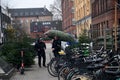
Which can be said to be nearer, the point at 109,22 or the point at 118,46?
the point at 118,46

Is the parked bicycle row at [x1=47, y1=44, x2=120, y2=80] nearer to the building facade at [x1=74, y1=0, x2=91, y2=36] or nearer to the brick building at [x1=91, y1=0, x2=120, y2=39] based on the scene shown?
the brick building at [x1=91, y1=0, x2=120, y2=39]

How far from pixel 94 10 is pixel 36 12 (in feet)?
452

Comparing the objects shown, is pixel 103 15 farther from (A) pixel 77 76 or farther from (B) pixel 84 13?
(A) pixel 77 76

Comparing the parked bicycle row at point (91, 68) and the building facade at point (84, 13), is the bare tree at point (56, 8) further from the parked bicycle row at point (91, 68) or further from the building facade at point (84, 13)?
the parked bicycle row at point (91, 68)

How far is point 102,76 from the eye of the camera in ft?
31.8

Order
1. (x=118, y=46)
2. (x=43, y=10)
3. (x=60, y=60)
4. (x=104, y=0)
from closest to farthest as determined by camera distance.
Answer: (x=60, y=60) → (x=118, y=46) → (x=104, y=0) → (x=43, y=10)

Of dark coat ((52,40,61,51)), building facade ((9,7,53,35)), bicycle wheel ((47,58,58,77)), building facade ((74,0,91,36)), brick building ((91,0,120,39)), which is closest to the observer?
bicycle wheel ((47,58,58,77))

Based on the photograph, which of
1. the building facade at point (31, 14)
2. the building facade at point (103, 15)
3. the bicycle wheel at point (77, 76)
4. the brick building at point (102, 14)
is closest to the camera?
the bicycle wheel at point (77, 76)

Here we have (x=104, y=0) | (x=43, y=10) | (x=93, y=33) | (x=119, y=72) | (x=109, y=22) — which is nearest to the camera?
(x=119, y=72)

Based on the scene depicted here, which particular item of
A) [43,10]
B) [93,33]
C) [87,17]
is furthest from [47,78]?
Result: [43,10]

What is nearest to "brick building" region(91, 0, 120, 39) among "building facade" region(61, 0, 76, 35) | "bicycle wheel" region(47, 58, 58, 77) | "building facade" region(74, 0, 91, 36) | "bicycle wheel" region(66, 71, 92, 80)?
"building facade" region(74, 0, 91, 36)

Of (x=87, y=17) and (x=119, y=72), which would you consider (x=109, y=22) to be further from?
(x=119, y=72)

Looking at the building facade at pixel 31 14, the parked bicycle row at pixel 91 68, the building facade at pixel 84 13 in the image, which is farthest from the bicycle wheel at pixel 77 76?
the building facade at pixel 31 14

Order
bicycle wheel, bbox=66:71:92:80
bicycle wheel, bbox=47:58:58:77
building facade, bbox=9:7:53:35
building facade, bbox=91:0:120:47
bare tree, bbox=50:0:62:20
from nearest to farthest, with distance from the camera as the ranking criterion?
1. bicycle wheel, bbox=66:71:92:80
2. bicycle wheel, bbox=47:58:58:77
3. building facade, bbox=91:0:120:47
4. bare tree, bbox=50:0:62:20
5. building facade, bbox=9:7:53:35
